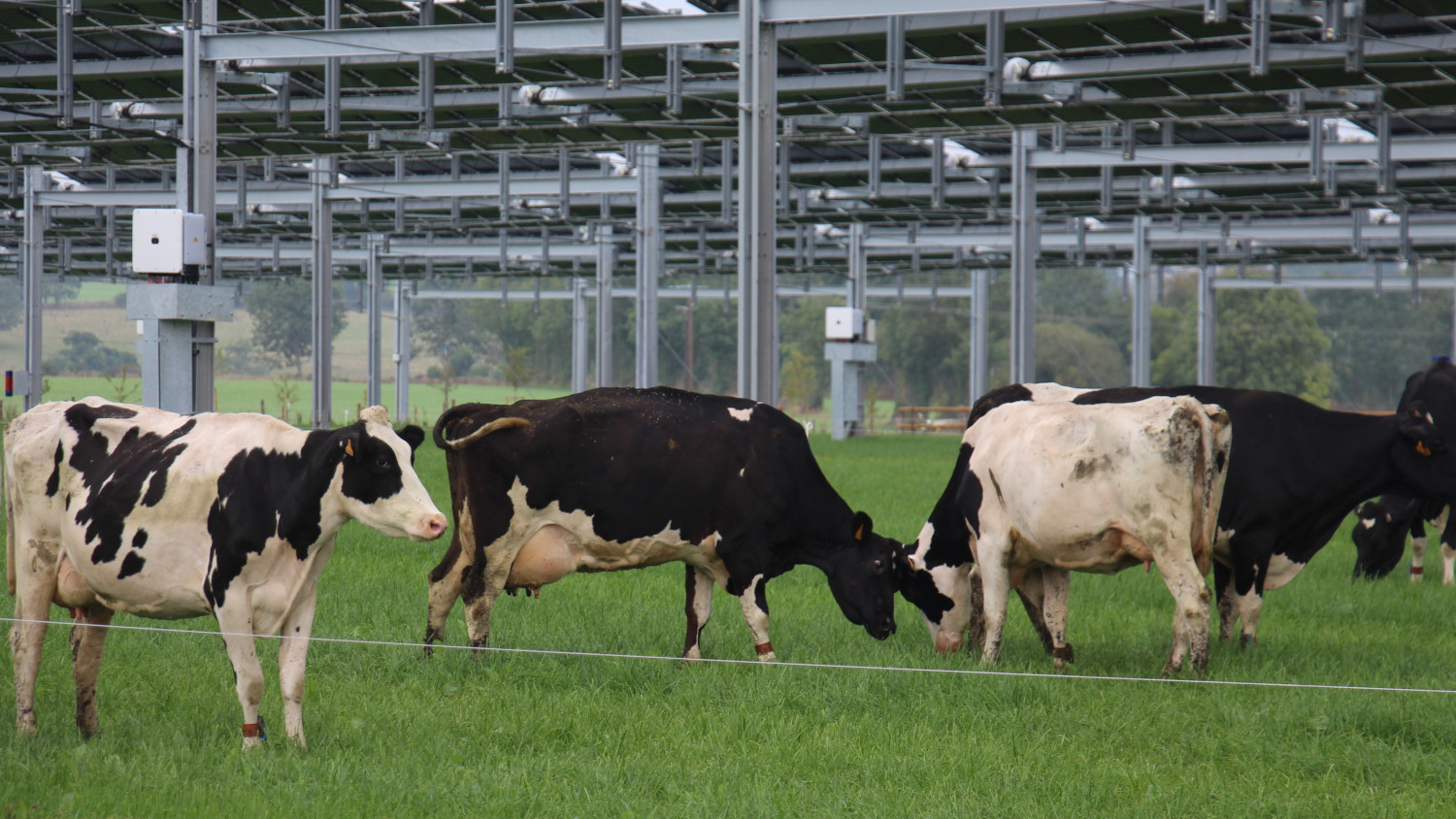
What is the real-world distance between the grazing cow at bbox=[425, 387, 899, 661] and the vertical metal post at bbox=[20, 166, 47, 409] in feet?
58.6

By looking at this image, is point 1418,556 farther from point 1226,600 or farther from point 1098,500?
point 1098,500

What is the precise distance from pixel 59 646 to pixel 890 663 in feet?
15.4

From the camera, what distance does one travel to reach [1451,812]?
498 centimetres

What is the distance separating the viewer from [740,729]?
20.1ft

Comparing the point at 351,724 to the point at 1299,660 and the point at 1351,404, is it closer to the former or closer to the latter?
the point at 1299,660

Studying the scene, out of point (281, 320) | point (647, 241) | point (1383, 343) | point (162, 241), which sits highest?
point (281, 320)

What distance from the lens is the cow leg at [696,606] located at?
7.68m

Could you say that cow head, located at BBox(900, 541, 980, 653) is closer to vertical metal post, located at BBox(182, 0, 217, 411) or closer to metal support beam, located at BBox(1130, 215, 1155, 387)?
vertical metal post, located at BBox(182, 0, 217, 411)

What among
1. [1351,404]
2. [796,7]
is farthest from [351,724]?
[1351,404]

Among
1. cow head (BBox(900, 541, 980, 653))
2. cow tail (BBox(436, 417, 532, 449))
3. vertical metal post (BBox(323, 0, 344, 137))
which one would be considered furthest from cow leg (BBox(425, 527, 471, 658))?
vertical metal post (BBox(323, 0, 344, 137))

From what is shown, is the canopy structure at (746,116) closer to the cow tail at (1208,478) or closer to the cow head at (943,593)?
the cow head at (943,593)

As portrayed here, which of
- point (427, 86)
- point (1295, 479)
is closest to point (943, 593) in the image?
point (1295, 479)

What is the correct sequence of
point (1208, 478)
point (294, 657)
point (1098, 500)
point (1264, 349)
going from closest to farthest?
1. point (294, 657)
2. point (1098, 500)
3. point (1208, 478)
4. point (1264, 349)

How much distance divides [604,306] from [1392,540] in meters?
20.9
